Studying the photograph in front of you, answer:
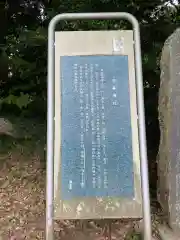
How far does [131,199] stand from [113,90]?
28.2 inches

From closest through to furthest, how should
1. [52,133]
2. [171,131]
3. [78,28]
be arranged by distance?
1. [52,133]
2. [171,131]
3. [78,28]

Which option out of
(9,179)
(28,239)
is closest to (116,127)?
(28,239)

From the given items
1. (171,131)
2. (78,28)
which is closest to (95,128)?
(171,131)

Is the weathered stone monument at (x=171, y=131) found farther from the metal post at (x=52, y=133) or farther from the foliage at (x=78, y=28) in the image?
the foliage at (x=78, y=28)

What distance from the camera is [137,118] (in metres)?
2.63

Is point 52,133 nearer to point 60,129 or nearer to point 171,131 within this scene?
point 60,129

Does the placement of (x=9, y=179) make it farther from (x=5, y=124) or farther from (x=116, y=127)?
(x=116, y=127)

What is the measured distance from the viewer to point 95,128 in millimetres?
2590

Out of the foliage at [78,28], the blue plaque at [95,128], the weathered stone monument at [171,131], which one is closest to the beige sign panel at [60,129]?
the blue plaque at [95,128]

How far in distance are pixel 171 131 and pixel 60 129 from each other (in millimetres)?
798

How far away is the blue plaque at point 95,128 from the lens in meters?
2.54

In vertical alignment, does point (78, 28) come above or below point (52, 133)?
above

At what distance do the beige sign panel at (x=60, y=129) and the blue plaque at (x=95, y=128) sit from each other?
2cm

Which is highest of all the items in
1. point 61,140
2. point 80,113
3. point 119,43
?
point 119,43
